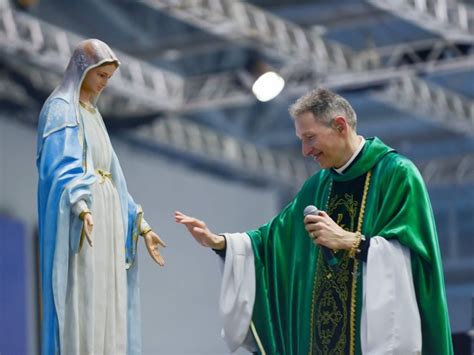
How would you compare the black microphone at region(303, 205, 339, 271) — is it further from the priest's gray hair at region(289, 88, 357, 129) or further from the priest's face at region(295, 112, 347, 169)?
the priest's gray hair at region(289, 88, 357, 129)

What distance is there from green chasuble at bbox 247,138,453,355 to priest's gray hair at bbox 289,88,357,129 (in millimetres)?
193

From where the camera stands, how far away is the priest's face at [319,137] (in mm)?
4992

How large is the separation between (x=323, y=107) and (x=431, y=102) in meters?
8.14

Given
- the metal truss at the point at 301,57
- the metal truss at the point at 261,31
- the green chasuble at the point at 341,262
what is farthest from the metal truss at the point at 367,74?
the green chasuble at the point at 341,262

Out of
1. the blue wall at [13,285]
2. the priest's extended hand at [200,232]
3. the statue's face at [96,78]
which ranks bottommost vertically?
the priest's extended hand at [200,232]

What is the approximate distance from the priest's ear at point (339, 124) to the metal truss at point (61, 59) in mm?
5845

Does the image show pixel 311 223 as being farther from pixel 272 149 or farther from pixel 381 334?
pixel 272 149

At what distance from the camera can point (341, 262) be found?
203 inches

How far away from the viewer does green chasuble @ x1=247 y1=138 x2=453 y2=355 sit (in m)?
4.84

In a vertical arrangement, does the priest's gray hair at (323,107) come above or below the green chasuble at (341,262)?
above

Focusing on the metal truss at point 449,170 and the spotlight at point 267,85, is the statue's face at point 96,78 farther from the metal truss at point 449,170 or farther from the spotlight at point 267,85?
the metal truss at point 449,170

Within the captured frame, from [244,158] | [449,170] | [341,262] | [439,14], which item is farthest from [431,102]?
[341,262]

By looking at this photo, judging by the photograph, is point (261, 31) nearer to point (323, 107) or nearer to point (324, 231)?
point (323, 107)

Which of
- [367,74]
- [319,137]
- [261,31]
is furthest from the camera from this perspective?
[367,74]
